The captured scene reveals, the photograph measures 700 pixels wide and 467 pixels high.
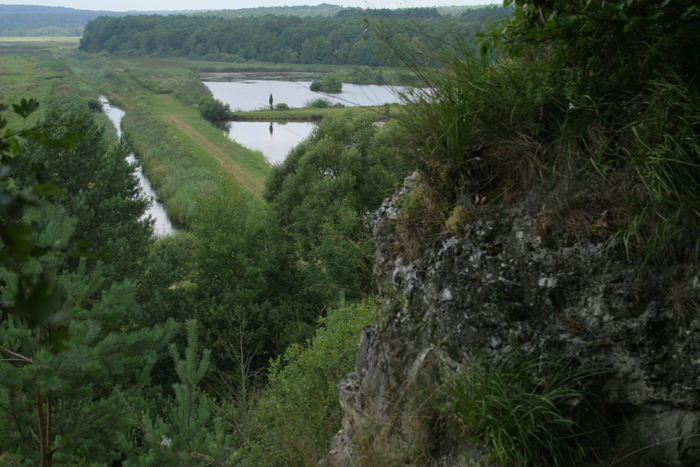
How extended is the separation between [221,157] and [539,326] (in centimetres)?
4159

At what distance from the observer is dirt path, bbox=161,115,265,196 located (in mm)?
37750

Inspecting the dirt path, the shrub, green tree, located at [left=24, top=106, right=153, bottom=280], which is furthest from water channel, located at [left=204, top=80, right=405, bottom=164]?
the shrub

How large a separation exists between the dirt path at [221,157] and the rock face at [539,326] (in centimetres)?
2805

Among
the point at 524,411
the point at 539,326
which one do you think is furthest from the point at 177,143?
the point at 524,411

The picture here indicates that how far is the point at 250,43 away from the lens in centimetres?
10275

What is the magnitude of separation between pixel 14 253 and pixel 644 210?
3502 mm

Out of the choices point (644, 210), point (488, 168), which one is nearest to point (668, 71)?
point (644, 210)

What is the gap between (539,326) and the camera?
3.72 m

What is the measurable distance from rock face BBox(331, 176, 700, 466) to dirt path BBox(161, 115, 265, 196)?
92.0ft

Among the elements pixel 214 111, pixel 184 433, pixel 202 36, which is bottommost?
pixel 184 433

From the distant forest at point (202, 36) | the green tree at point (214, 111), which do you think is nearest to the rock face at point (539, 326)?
the green tree at point (214, 111)

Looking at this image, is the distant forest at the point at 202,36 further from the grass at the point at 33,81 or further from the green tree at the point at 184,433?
the green tree at the point at 184,433

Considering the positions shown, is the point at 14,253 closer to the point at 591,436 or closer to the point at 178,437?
the point at 591,436

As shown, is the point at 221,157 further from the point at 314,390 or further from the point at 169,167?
the point at 314,390
